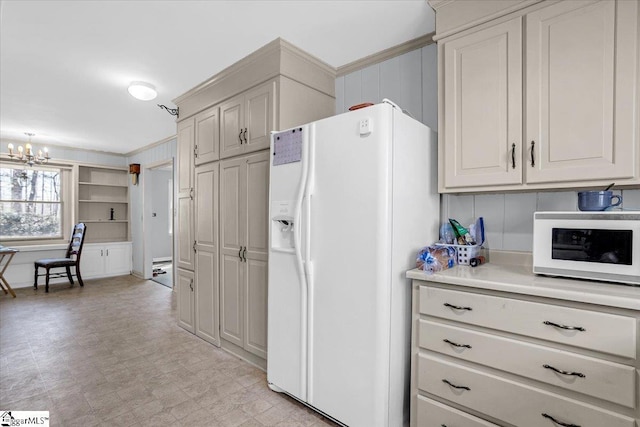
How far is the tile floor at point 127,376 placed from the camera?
193 centimetres

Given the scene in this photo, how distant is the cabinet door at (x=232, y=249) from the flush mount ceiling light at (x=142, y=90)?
1193mm

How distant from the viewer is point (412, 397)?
1666 millimetres

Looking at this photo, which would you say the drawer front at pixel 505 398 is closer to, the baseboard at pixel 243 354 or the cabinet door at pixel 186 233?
the baseboard at pixel 243 354

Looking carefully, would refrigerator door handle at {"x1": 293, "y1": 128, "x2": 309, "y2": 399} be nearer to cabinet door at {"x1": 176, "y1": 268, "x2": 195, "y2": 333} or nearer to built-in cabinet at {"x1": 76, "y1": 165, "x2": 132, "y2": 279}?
cabinet door at {"x1": 176, "y1": 268, "x2": 195, "y2": 333}

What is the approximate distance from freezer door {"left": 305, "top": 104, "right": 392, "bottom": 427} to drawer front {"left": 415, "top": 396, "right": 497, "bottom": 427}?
0.20m

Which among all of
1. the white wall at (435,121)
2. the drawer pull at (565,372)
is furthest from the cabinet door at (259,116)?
the drawer pull at (565,372)

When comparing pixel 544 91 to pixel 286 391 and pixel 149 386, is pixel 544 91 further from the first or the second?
pixel 149 386

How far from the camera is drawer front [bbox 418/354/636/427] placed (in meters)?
1.23

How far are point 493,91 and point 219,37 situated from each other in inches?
75.6

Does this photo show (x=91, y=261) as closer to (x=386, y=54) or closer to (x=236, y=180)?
(x=236, y=180)

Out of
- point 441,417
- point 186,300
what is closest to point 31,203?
point 186,300

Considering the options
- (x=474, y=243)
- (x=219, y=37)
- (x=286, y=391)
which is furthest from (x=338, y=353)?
(x=219, y=37)

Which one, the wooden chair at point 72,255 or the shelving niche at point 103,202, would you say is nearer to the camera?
the wooden chair at point 72,255

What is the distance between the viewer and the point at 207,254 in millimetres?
3014
